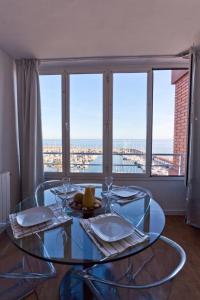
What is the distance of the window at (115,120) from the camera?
327cm

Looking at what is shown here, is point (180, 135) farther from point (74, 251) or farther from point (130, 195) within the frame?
point (74, 251)

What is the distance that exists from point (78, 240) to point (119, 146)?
2330 millimetres

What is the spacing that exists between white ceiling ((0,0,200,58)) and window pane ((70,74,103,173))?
0.46m

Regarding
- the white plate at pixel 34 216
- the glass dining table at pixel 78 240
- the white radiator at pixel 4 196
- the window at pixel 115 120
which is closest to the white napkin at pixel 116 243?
the glass dining table at pixel 78 240

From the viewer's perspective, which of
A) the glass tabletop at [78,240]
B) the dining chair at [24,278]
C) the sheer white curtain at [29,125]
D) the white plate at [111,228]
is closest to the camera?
the glass tabletop at [78,240]

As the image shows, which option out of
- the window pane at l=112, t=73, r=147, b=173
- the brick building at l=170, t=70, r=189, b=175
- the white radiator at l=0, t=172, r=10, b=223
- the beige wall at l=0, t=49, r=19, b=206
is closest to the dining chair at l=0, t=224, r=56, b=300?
the white radiator at l=0, t=172, r=10, b=223

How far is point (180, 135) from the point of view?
10.8 feet

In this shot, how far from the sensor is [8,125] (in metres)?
2.98

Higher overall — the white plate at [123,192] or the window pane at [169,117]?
the window pane at [169,117]

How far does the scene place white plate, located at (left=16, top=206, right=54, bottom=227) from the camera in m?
1.32

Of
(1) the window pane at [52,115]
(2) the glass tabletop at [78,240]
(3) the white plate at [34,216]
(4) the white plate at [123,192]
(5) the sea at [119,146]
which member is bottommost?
(2) the glass tabletop at [78,240]

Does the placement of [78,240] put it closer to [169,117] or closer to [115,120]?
[115,120]

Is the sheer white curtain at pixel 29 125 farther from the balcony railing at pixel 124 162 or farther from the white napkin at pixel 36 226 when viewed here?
the white napkin at pixel 36 226

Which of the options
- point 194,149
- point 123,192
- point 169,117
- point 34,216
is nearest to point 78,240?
Answer: point 34,216
